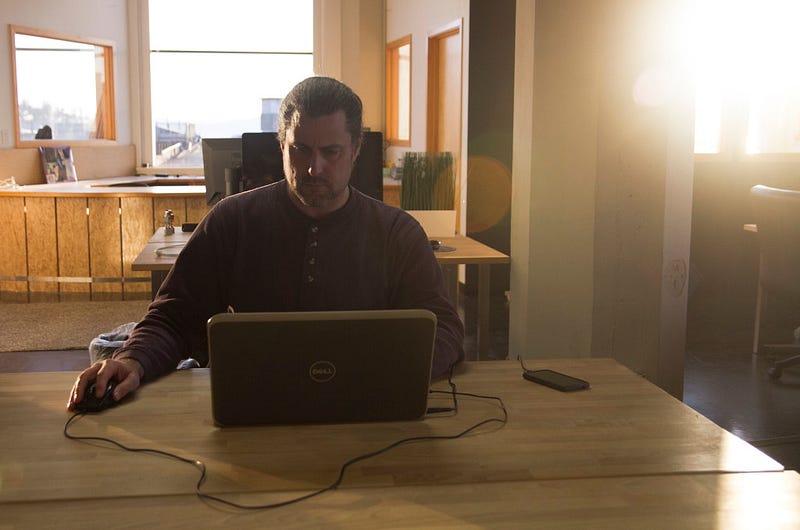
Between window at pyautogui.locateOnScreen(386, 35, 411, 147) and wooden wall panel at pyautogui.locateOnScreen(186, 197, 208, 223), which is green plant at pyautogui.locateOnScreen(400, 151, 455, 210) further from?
window at pyautogui.locateOnScreen(386, 35, 411, 147)

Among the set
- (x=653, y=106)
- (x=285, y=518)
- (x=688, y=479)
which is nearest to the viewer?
(x=285, y=518)

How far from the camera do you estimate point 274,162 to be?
3.75m

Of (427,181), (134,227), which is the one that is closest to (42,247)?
(134,227)

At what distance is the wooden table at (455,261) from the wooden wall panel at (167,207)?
1989mm

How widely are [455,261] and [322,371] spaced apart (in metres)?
2.25

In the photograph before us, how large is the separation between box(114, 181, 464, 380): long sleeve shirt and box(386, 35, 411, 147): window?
637cm

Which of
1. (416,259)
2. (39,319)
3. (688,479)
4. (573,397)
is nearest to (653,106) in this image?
(416,259)

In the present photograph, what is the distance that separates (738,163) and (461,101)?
2.21m

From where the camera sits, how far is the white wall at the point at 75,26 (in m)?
7.44

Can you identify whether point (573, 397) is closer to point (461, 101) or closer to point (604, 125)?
point (604, 125)

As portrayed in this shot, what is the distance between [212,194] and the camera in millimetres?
4258

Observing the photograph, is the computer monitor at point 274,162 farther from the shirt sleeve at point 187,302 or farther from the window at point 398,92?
the window at point 398,92

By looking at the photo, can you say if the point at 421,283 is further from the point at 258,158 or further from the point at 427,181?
the point at 427,181

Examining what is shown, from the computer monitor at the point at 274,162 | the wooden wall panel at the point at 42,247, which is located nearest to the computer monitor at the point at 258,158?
the computer monitor at the point at 274,162
